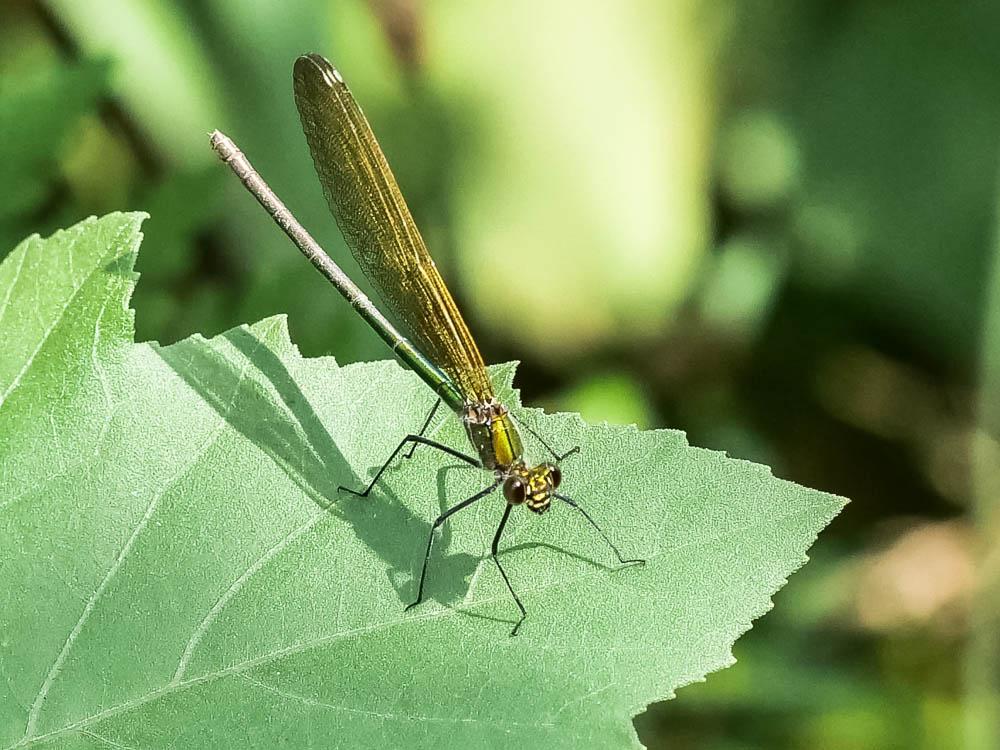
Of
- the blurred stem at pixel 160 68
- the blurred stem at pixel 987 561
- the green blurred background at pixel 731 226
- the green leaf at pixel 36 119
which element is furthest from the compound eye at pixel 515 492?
the blurred stem at pixel 987 561

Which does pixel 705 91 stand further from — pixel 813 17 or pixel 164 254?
pixel 164 254

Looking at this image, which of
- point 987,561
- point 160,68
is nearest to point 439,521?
point 160,68

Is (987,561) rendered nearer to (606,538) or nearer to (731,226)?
(731,226)

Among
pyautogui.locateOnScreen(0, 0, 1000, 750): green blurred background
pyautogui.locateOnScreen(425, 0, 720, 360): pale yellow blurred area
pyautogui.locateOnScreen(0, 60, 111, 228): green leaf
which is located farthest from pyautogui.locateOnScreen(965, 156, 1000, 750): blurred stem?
pyautogui.locateOnScreen(0, 60, 111, 228): green leaf

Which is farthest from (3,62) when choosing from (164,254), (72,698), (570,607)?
(570,607)

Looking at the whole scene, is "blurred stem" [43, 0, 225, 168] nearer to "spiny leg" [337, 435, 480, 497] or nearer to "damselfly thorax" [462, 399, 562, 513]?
"damselfly thorax" [462, 399, 562, 513]

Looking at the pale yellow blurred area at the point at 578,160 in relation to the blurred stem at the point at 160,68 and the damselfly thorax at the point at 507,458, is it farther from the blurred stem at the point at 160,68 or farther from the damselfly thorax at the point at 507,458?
the damselfly thorax at the point at 507,458
